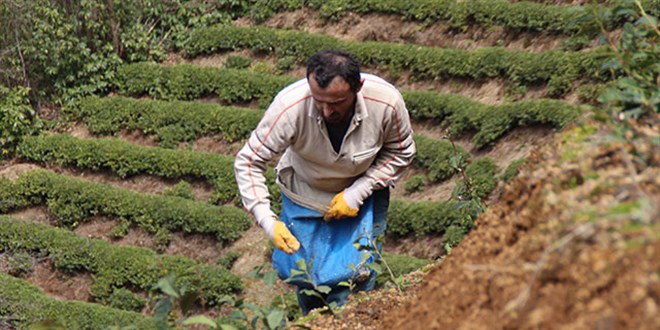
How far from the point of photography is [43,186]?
1359 centimetres

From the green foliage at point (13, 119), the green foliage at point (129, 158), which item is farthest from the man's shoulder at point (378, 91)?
the green foliage at point (13, 119)

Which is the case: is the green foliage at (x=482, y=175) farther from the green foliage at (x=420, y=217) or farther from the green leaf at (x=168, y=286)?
the green leaf at (x=168, y=286)

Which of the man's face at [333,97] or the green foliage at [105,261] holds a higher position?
the man's face at [333,97]

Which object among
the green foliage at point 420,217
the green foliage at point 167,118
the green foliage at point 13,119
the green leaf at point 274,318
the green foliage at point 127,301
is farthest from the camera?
the green foliage at point 13,119

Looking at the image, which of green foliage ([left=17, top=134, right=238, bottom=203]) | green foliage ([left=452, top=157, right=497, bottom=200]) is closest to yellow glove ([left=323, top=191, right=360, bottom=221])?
green foliage ([left=452, top=157, right=497, bottom=200])

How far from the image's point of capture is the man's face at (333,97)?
4.95 m

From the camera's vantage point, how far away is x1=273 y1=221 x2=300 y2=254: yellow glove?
215 inches

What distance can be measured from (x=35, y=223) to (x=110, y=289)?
166 centimetres

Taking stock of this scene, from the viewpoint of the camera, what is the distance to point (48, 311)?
10.8 metres

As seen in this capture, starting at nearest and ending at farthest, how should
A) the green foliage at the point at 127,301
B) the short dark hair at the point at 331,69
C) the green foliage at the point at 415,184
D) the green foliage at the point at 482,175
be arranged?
the short dark hair at the point at 331,69, the green foliage at the point at 482,175, the green foliage at the point at 127,301, the green foliage at the point at 415,184

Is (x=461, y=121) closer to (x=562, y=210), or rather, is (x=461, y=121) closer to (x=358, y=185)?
(x=358, y=185)

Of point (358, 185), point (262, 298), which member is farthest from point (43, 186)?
point (358, 185)

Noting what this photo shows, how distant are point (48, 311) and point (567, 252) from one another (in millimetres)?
9116

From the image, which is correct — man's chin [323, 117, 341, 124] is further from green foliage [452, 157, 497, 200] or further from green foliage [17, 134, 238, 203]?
green foliage [17, 134, 238, 203]
